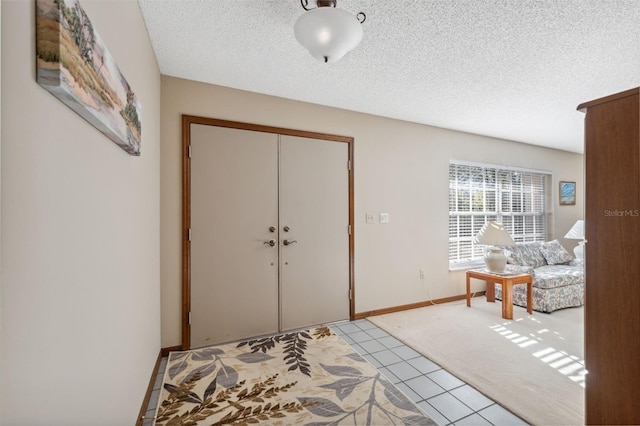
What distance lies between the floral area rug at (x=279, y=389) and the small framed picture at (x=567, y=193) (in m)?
5.23

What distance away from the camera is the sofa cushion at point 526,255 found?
410 cm

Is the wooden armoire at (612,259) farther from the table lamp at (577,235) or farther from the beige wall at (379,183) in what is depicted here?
the table lamp at (577,235)

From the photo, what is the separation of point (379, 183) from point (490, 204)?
2.23 m

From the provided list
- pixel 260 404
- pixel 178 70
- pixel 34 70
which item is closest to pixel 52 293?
pixel 34 70

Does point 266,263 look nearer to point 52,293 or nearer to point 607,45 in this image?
point 52,293

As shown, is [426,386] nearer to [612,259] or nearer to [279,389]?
[279,389]

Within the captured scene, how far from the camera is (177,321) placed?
8.47ft

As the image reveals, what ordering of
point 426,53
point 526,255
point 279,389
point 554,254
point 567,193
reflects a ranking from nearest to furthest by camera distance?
point 279,389, point 426,53, point 526,255, point 554,254, point 567,193

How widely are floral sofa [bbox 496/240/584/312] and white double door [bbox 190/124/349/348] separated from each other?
2422mm

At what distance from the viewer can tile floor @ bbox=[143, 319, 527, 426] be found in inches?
68.5

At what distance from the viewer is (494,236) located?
3553mm

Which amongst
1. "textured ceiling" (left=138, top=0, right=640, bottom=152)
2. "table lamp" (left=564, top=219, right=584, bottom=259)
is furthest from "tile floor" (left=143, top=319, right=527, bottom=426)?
"table lamp" (left=564, top=219, right=584, bottom=259)

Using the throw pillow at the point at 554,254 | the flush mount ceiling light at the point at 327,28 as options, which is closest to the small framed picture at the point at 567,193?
the throw pillow at the point at 554,254

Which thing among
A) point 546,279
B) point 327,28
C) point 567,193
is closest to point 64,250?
point 327,28
